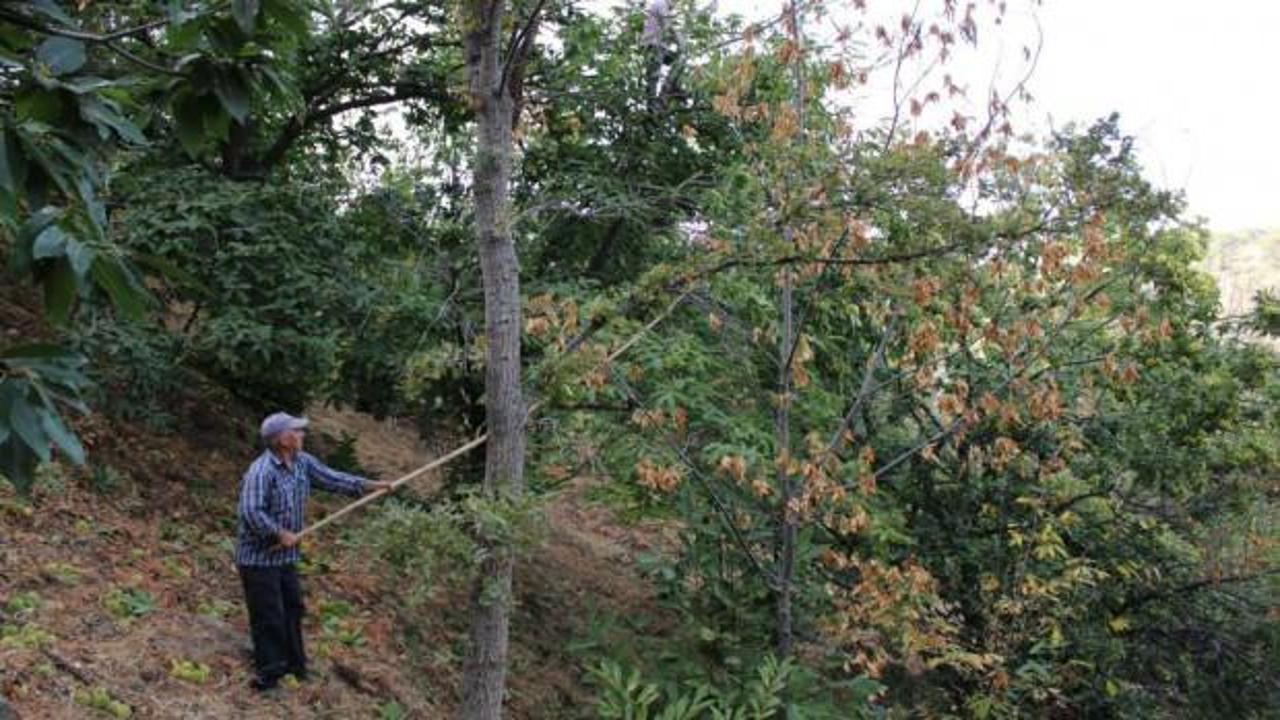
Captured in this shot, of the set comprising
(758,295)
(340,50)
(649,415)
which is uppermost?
(340,50)

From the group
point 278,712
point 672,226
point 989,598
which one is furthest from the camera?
point 989,598

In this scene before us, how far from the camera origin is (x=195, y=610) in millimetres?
6957

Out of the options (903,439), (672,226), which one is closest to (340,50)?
(672,226)

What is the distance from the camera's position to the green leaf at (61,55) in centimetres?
225

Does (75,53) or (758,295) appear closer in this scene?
(75,53)

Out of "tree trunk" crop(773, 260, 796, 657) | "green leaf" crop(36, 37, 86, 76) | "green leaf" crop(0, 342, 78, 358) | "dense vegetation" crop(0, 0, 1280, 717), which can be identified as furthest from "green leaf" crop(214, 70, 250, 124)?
"tree trunk" crop(773, 260, 796, 657)

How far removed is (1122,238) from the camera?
7078mm

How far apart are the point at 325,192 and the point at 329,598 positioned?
2.98m

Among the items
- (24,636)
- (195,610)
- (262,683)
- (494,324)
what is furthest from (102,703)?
(494,324)

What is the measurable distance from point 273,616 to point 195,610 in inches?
37.5

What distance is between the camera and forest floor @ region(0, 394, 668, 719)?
596 cm

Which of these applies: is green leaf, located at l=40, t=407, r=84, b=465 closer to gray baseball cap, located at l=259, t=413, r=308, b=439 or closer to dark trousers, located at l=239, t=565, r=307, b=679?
gray baseball cap, located at l=259, t=413, r=308, b=439

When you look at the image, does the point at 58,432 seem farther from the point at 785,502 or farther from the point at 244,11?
the point at 785,502

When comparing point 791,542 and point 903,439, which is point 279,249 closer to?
point 791,542
